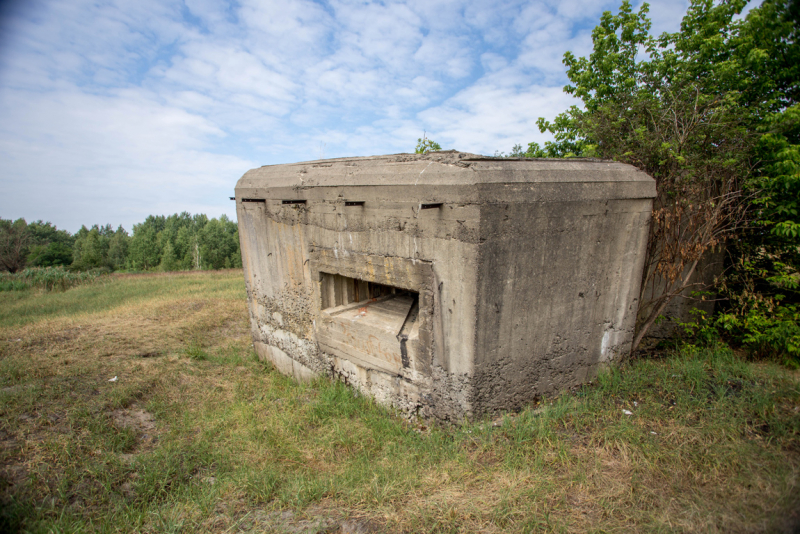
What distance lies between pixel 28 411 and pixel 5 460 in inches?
36.2

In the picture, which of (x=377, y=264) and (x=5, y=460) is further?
(x=377, y=264)

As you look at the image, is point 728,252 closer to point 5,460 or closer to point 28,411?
point 5,460

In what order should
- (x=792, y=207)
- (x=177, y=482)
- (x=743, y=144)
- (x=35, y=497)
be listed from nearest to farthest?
(x=35, y=497)
(x=177, y=482)
(x=792, y=207)
(x=743, y=144)

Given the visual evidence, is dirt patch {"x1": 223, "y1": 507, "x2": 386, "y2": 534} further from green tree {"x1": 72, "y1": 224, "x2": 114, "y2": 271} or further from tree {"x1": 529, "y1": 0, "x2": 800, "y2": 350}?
green tree {"x1": 72, "y1": 224, "x2": 114, "y2": 271}

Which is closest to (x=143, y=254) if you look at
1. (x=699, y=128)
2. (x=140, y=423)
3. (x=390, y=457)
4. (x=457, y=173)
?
(x=140, y=423)

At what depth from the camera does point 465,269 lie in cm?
314

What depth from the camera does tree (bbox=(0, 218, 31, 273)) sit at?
29.9 metres

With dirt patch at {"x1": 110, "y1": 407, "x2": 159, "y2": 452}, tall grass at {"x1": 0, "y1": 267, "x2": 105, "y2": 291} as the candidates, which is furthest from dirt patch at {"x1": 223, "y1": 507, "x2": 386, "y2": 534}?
tall grass at {"x1": 0, "y1": 267, "x2": 105, "y2": 291}

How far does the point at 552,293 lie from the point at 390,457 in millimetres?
2069

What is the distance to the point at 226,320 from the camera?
26.7ft

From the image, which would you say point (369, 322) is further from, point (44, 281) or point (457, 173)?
point (44, 281)

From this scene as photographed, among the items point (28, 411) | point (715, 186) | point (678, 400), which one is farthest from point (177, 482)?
point (715, 186)

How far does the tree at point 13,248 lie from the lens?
29859 millimetres

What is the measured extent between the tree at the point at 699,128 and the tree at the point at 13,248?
135 ft
